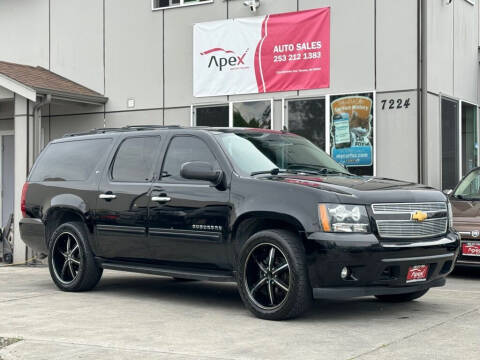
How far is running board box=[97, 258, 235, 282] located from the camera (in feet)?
25.2

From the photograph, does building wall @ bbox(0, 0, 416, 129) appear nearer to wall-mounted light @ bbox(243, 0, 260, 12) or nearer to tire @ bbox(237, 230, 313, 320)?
wall-mounted light @ bbox(243, 0, 260, 12)

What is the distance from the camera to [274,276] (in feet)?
23.3

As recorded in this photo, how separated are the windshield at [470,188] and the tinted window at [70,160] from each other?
5622 mm

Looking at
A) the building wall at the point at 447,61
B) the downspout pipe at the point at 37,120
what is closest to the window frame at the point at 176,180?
the building wall at the point at 447,61

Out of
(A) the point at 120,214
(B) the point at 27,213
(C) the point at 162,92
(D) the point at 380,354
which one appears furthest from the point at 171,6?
(D) the point at 380,354

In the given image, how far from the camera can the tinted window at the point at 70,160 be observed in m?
9.35

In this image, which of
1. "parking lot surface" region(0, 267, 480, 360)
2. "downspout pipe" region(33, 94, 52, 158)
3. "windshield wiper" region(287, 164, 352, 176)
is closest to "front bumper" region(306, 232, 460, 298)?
"parking lot surface" region(0, 267, 480, 360)

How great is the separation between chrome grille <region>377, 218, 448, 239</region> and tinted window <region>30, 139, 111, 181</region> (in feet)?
12.3

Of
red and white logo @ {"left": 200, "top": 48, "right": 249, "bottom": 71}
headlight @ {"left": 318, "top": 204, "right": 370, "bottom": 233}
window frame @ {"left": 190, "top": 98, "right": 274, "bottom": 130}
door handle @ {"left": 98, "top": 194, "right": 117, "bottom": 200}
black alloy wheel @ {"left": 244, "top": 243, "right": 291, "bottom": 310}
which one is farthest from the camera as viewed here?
red and white logo @ {"left": 200, "top": 48, "right": 249, "bottom": 71}

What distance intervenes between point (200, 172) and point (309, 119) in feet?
25.2

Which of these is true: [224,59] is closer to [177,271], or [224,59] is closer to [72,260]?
[72,260]

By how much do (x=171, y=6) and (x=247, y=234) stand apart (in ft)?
33.2

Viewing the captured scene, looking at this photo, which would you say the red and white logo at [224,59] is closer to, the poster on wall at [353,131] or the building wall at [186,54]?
the building wall at [186,54]

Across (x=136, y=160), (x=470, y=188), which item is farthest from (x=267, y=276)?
(x=470, y=188)
